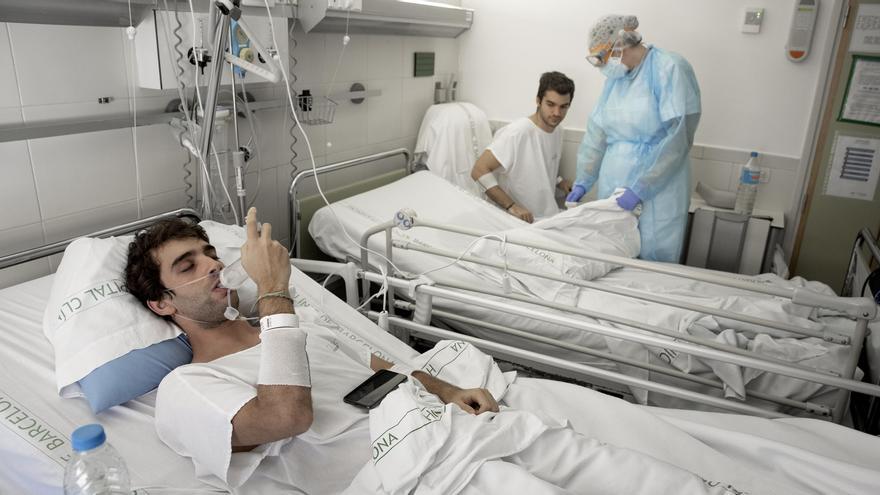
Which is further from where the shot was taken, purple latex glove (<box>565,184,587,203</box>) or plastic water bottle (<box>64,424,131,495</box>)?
purple latex glove (<box>565,184,587,203</box>)

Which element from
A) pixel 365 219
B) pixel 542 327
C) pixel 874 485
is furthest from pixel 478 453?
pixel 365 219

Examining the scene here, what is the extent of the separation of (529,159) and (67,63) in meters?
2.43

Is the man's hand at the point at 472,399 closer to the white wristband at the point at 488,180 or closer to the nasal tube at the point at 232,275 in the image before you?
the nasal tube at the point at 232,275

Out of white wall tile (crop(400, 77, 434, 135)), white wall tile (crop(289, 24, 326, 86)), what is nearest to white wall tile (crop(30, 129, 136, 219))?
white wall tile (crop(289, 24, 326, 86))

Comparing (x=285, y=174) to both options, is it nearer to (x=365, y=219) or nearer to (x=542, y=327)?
(x=365, y=219)

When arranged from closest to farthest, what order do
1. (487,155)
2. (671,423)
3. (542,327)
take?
(671,423) → (542,327) → (487,155)

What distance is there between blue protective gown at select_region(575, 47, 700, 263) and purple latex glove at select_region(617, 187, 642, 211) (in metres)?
0.03

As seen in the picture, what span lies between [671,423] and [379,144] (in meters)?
2.53

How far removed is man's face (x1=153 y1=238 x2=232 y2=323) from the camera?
1681mm

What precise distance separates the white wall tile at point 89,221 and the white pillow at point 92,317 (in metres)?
0.27

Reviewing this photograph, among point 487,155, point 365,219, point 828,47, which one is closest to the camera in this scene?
point 365,219

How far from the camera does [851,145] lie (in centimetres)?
340

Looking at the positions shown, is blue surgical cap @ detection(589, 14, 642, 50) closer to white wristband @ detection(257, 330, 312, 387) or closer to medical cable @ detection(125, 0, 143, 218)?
medical cable @ detection(125, 0, 143, 218)

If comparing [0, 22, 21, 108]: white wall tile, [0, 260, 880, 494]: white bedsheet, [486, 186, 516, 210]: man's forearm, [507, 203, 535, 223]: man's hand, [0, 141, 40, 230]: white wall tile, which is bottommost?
[0, 260, 880, 494]: white bedsheet
